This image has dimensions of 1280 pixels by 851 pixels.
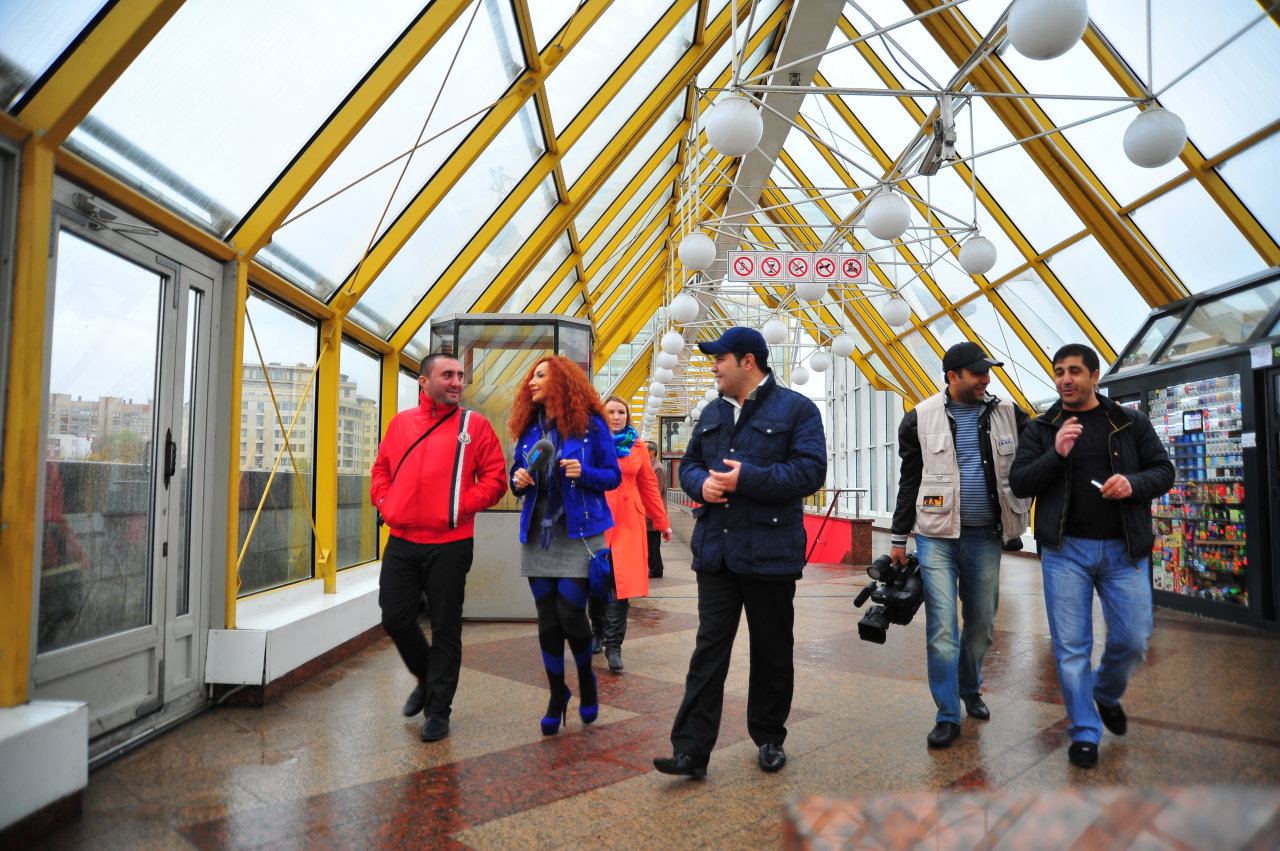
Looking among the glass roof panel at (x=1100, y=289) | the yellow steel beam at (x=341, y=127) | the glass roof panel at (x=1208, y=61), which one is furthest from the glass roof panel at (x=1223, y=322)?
the yellow steel beam at (x=341, y=127)

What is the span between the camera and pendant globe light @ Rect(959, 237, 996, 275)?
8391mm

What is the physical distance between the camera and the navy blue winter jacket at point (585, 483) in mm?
4000

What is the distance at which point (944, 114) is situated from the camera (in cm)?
761

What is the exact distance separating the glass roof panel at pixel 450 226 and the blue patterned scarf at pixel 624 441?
2779 mm

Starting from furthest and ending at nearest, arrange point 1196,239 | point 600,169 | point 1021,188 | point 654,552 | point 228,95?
point 1021,188 → point 654,552 → point 600,169 → point 1196,239 → point 228,95

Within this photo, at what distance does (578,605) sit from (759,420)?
1.19 metres

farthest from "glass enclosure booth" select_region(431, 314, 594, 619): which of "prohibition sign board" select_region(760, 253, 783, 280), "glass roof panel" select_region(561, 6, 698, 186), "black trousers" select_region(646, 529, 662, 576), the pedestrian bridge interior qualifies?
"prohibition sign board" select_region(760, 253, 783, 280)

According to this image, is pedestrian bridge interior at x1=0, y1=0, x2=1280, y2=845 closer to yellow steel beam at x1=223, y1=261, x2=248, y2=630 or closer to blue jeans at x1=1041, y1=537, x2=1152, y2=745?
yellow steel beam at x1=223, y1=261, x2=248, y2=630

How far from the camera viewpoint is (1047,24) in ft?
14.9

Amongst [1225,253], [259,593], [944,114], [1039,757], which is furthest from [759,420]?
[1225,253]

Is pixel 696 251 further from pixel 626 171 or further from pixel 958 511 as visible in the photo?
pixel 958 511

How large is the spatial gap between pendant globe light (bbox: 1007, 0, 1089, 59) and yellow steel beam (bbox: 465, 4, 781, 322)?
5939 mm

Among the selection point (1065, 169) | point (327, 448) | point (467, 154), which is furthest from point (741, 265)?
point (327, 448)

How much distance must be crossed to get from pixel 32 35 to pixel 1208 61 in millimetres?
9004
